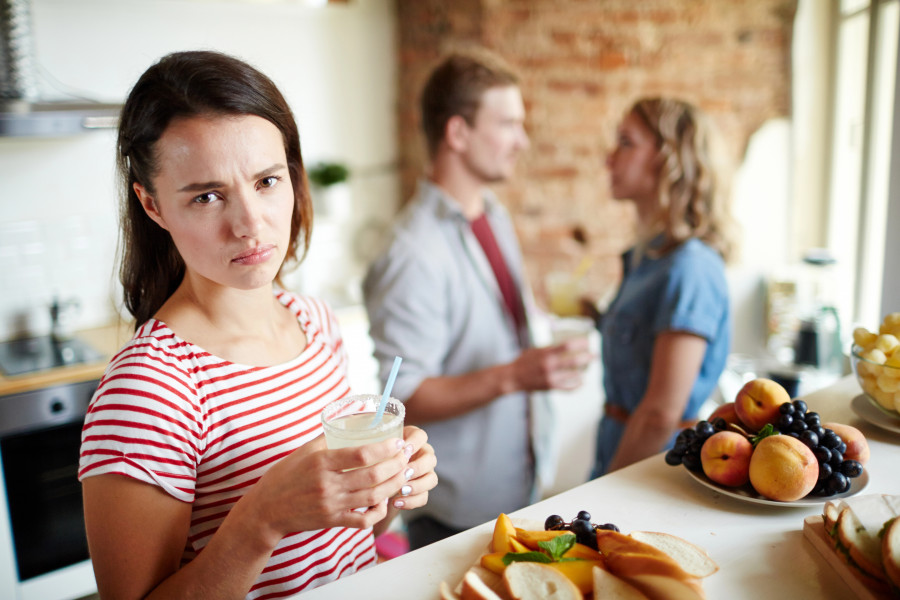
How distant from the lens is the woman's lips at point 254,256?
3.23 ft

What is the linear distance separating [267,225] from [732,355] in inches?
97.4

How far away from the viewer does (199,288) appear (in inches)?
41.8

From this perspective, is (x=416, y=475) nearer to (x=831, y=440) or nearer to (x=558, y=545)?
(x=558, y=545)

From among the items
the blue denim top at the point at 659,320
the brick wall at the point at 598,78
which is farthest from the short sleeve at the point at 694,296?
the brick wall at the point at 598,78

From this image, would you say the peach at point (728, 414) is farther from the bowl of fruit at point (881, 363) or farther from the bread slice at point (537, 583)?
the bread slice at point (537, 583)

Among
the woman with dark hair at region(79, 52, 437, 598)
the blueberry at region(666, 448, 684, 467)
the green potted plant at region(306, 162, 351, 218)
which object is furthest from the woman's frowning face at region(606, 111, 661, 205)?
the green potted plant at region(306, 162, 351, 218)

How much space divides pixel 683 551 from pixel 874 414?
2.06 feet

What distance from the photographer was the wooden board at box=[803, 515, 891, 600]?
0.77 m

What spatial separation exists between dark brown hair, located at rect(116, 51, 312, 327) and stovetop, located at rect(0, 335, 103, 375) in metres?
1.61

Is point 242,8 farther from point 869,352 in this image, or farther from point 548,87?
point 869,352

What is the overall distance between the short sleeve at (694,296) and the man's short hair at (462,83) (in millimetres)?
794

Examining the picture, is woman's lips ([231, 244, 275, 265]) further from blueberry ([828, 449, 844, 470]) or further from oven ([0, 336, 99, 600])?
oven ([0, 336, 99, 600])

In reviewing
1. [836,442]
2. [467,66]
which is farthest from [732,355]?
[836,442]

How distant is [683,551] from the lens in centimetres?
84
